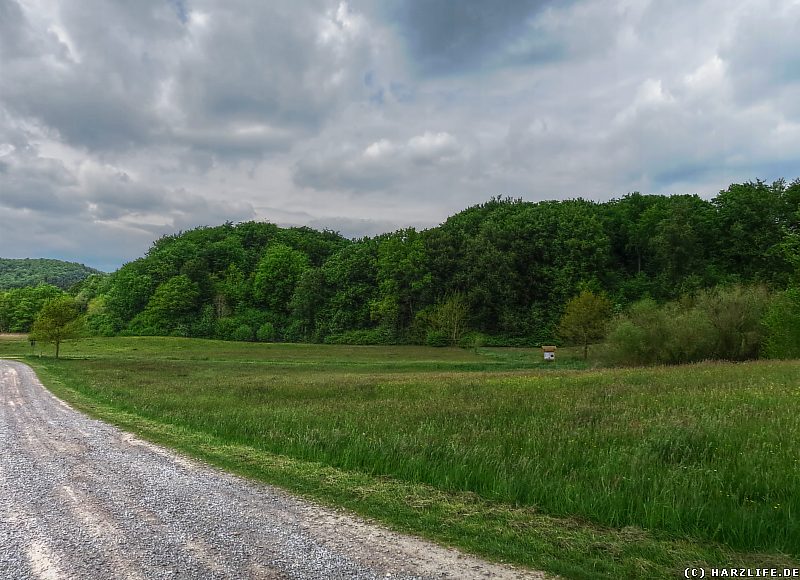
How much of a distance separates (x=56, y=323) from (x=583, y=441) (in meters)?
60.4

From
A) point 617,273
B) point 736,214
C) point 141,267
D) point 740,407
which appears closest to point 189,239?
point 141,267

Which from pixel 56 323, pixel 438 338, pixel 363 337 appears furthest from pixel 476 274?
pixel 56 323

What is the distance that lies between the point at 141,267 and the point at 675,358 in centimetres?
11661

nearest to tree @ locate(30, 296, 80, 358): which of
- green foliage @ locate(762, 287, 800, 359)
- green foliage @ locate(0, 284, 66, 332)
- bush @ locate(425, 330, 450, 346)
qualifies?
bush @ locate(425, 330, 450, 346)

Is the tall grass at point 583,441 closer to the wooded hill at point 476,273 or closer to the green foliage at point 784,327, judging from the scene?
the green foliage at point 784,327

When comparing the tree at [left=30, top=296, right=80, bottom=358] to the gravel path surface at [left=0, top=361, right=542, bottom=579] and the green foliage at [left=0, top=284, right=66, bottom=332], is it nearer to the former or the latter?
the gravel path surface at [left=0, top=361, right=542, bottom=579]

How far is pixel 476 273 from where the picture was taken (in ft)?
271

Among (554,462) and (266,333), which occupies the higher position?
(554,462)

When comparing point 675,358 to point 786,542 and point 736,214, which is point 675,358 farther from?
point 736,214

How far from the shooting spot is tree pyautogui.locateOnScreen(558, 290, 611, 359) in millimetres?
53906

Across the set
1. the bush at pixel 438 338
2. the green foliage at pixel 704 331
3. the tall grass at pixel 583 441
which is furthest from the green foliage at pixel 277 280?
the tall grass at pixel 583 441

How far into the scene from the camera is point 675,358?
38438 millimetres

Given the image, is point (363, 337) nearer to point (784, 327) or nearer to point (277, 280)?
point (277, 280)

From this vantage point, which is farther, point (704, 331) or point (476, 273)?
point (476, 273)
